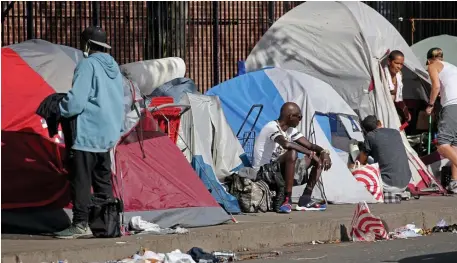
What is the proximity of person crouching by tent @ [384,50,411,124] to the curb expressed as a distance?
332 centimetres

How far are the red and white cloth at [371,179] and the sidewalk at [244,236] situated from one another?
33 cm

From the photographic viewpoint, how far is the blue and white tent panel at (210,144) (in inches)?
466

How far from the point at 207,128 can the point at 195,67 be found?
6356 millimetres

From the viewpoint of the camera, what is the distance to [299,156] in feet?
44.3

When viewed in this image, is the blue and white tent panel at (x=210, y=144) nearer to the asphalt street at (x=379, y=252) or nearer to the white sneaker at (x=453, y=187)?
the asphalt street at (x=379, y=252)

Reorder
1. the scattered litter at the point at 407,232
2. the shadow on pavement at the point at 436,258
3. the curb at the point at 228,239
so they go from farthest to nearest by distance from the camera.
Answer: the scattered litter at the point at 407,232, the shadow on pavement at the point at 436,258, the curb at the point at 228,239

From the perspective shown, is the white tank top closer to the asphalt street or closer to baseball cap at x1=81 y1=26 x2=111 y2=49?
the asphalt street

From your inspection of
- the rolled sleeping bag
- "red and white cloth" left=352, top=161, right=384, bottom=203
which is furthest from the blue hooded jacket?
"red and white cloth" left=352, top=161, right=384, bottom=203

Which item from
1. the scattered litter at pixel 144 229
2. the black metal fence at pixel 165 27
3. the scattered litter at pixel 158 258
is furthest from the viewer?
the black metal fence at pixel 165 27

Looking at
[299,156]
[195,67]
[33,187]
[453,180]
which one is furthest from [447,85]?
[33,187]

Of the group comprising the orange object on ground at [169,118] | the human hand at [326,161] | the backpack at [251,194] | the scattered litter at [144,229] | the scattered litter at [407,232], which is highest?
the orange object on ground at [169,118]

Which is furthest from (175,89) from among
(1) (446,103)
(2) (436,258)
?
(2) (436,258)

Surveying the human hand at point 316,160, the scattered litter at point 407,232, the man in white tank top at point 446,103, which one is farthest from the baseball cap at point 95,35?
the man in white tank top at point 446,103

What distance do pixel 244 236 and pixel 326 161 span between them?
205 centimetres
